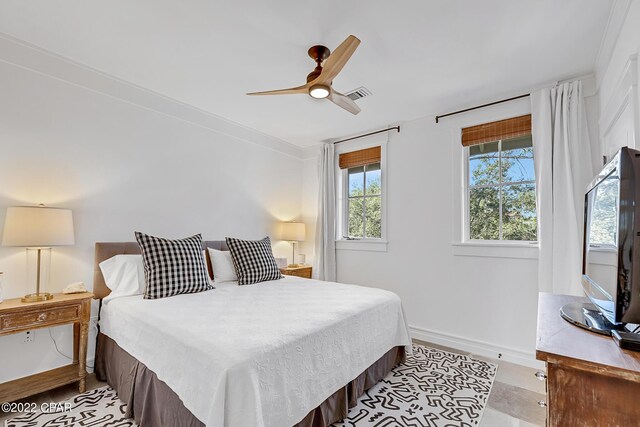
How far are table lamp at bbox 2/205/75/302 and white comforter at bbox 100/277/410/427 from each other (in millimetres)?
553

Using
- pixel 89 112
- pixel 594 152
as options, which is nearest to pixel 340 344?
pixel 594 152

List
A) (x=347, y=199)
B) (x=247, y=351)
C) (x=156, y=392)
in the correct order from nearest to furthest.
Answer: (x=247, y=351), (x=156, y=392), (x=347, y=199)

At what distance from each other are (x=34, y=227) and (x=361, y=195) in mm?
3437

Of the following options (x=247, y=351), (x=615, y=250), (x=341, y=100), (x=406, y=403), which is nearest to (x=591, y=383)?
(x=615, y=250)

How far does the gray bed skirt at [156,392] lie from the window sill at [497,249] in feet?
4.65

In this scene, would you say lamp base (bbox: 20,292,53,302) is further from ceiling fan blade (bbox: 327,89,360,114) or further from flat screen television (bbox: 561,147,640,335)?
flat screen television (bbox: 561,147,640,335)

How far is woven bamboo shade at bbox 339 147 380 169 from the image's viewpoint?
13.4ft

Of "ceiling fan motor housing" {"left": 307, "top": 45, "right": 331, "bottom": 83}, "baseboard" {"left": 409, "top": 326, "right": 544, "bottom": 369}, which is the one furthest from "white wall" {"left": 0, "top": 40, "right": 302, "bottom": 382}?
"baseboard" {"left": 409, "top": 326, "right": 544, "bottom": 369}

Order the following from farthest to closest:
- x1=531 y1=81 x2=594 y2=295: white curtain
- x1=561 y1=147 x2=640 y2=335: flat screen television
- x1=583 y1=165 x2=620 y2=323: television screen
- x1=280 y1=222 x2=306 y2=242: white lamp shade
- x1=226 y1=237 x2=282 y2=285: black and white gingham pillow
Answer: x1=280 y1=222 x2=306 y2=242: white lamp shade → x1=226 y1=237 x2=282 y2=285: black and white gingham pillow → x1=531 y1=81 x2=594 y2=295: white curtain → x1=583 y1=165 x2=620 y2=323: television screen → x1=561 y1=147 x2=640 y2=335: flat screen television

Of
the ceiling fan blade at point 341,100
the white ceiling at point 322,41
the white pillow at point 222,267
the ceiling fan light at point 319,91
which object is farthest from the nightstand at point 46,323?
the ceiling fan blade at point 341,100

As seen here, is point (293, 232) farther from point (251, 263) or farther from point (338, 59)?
point (338, 59)

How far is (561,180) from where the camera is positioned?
2604mm

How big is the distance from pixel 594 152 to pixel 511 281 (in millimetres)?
1323

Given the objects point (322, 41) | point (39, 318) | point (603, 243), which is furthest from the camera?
point (322, 41)
